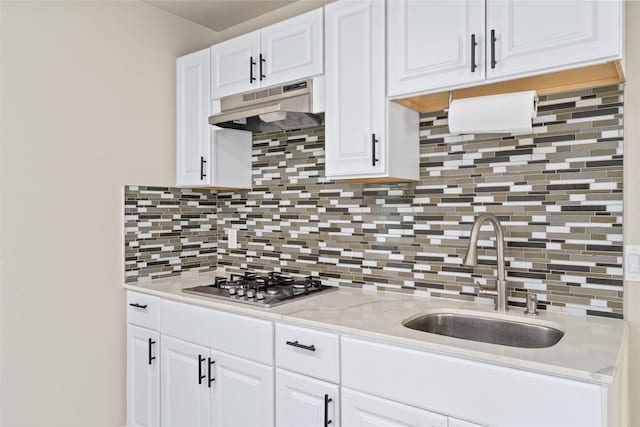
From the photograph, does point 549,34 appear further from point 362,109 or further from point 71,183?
point 71,183

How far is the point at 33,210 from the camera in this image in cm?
222

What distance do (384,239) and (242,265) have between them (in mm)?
1097

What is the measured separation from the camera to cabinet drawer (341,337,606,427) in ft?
4.07

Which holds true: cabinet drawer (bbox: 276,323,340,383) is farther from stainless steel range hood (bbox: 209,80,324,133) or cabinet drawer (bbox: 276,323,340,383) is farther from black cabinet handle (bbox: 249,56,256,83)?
Answer: black cabinet handle (bbox: 249,56,256,83)

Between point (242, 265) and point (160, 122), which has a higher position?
point (160, 122)

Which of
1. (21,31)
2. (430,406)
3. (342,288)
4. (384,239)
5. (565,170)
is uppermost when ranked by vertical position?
(21,31)

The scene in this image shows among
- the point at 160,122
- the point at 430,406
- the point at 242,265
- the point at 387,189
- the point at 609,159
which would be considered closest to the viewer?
the point at 430,406

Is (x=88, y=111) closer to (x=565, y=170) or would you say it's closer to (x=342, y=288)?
(x=342, y=288)

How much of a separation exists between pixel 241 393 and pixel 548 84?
184cm

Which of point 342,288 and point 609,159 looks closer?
point 609,159

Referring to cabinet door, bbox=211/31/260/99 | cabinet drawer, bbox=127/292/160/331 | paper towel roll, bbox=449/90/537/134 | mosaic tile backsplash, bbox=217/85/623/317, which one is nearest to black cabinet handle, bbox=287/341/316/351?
mosaic tile backsplash, bbox=217/85/623/317

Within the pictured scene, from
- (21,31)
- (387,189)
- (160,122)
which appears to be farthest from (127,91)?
(387,189)

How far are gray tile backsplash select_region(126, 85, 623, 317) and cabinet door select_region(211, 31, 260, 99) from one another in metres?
0.41

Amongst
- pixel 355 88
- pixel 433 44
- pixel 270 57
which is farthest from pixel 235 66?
pixel 433 44
